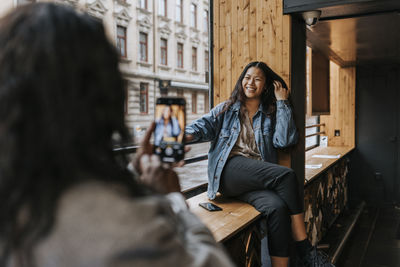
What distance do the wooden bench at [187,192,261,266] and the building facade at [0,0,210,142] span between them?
1.87 ft

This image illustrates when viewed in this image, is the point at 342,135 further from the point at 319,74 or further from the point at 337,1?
the point at 337,1

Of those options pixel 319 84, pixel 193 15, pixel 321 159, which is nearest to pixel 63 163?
pixel 193 15

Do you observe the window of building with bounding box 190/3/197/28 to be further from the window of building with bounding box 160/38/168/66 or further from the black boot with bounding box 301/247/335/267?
the black boot with bounding box 301/247/335/267

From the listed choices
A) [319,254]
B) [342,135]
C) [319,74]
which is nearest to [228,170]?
[319,254]

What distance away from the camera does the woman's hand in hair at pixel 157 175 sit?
2.74 feet

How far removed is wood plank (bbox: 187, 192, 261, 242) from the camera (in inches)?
76.5

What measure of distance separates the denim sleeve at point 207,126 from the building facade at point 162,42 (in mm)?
105

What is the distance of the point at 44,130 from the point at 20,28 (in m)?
0.16

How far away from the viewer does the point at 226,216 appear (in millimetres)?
2197

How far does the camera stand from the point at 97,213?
1.80 feet

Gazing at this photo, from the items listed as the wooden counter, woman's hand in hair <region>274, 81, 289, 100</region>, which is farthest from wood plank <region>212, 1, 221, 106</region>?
the wooden counter

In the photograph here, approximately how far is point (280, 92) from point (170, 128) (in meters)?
1.79

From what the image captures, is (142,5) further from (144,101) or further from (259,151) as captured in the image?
(144,101)

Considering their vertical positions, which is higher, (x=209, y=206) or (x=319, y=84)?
(x=319, y=84)
